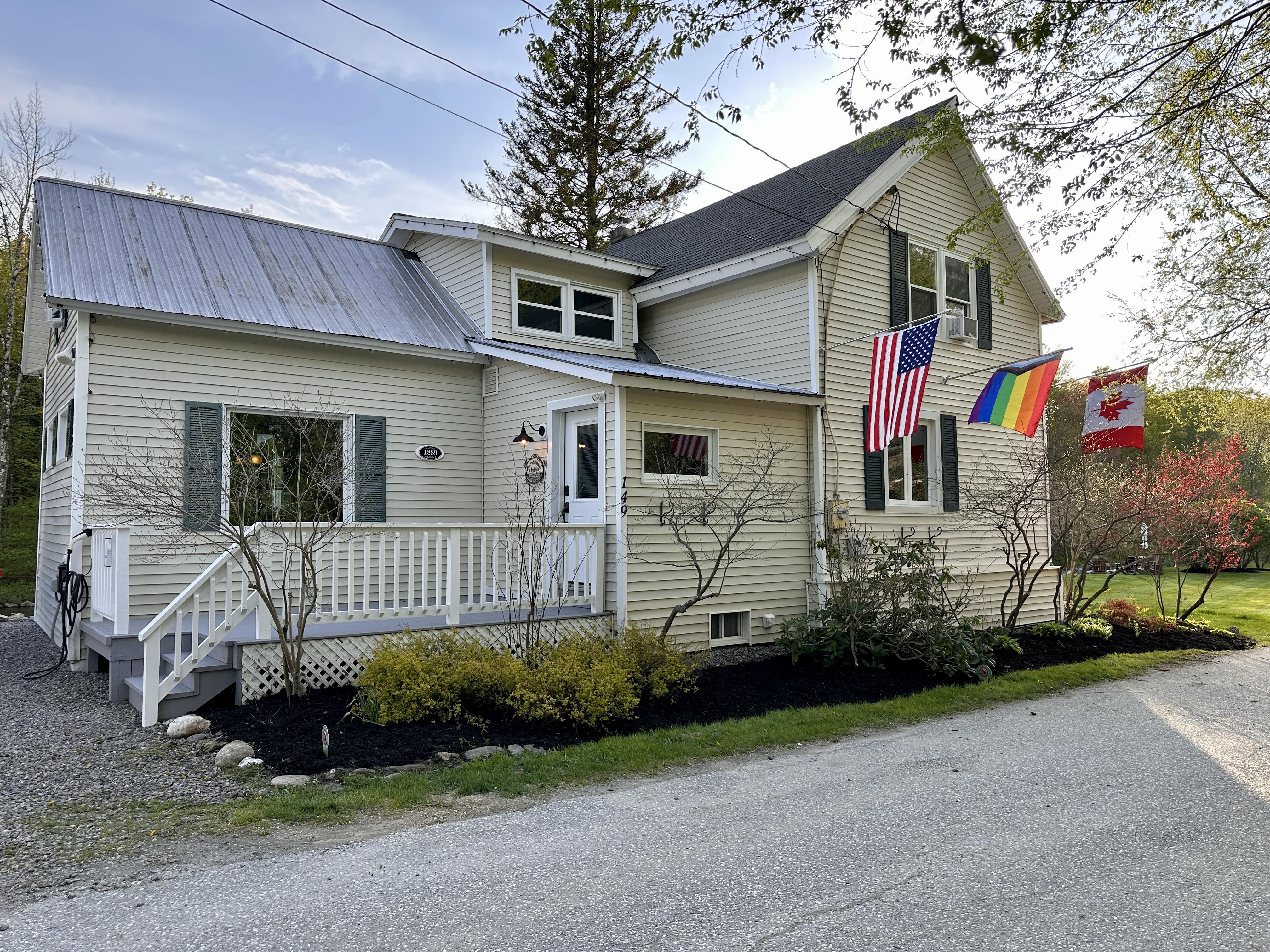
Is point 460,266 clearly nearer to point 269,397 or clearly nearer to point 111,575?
point 269,397

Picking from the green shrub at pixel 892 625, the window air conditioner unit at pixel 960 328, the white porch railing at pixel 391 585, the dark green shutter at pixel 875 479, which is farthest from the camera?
the window air conditioner unit at pixel 960 328

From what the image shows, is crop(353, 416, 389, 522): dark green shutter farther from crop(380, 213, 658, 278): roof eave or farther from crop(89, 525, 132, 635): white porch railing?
crop(380, 213, 658, 278): roof eave

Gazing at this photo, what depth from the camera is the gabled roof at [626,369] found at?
8.81 m

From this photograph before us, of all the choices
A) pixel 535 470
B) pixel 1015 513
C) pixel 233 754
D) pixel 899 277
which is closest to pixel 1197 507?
pixel 1015 513

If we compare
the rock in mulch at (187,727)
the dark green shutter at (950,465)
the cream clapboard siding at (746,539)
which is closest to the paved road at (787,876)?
the rock in mulch at (187,727)

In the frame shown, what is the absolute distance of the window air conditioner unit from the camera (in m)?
12.3

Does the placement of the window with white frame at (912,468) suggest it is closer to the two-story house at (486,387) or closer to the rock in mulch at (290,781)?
the two-story house at (486,387)

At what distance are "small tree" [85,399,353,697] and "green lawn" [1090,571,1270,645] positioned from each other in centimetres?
1363

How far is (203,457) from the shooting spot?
8898 millimetres

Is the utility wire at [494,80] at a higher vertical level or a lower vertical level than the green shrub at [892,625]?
higher

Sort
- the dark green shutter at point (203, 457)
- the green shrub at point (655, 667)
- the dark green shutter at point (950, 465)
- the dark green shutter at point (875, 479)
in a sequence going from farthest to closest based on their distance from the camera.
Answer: the dark green shutter at point (950, 465), the dark green shutter at point (875, 479), the dark green shutter at point (203, 457), the green shrub at point (655, 667)

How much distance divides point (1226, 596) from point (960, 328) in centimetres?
1169

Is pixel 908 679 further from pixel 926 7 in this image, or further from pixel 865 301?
pixel 926 7

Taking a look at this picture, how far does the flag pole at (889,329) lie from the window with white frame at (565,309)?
343 cm
